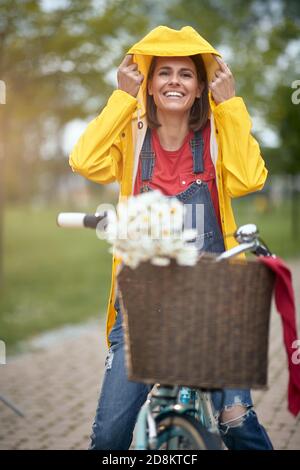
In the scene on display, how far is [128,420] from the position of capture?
277cm

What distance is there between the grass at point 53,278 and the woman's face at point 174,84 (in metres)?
5.67

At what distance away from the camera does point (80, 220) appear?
95.9 inches

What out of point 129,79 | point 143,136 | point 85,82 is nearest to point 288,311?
point 143,136

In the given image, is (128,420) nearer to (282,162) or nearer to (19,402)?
(19,402)

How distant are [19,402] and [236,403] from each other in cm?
364

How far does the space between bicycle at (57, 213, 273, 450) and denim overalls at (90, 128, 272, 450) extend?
5.8 inches

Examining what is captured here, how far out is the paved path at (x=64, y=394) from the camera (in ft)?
16.9

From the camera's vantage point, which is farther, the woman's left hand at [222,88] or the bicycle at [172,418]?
the woman's left hand at [222,88]

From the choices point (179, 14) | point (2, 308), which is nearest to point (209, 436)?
point (2, 308)

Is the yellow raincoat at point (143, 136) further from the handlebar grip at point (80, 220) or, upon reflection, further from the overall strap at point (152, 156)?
the handlebar grip at point (80, 220)

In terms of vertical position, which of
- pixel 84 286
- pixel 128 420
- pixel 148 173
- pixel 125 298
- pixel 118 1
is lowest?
pixel 84 286

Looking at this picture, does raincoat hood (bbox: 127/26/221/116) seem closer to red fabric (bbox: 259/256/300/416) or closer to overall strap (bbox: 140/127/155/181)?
overall strap (bbox: 140/127/155/181)


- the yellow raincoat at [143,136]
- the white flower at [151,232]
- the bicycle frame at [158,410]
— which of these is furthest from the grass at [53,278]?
the white flower at [151,232]

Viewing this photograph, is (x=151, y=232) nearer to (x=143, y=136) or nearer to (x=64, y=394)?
(x=143, y=136)
